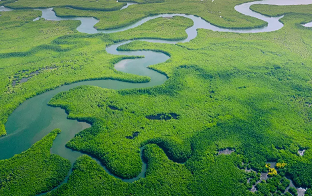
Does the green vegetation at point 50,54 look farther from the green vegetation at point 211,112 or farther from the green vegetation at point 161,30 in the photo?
the green vegetation at point 211,112

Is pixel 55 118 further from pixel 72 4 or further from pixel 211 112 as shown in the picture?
pixel 72 4

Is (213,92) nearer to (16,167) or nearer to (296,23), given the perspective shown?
(16,167)

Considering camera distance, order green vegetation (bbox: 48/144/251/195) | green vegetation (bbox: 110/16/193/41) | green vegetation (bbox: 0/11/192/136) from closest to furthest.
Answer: green vegetation (bbox: 48/144/251/195), green vegetation (bbox: 0/11/192/136), green vegetation (bbox: 110/16/193/41)

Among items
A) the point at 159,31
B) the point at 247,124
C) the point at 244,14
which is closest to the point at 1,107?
the point at 247,124

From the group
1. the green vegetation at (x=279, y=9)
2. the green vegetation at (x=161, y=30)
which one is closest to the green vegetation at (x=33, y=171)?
the green vegetation at (x=161, y=30)

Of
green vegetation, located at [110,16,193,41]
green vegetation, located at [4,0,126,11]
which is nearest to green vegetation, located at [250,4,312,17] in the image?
green vegetation, located at [110,16,193,41]

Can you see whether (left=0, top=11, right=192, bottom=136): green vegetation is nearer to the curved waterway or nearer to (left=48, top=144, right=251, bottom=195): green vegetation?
the curved waterway
